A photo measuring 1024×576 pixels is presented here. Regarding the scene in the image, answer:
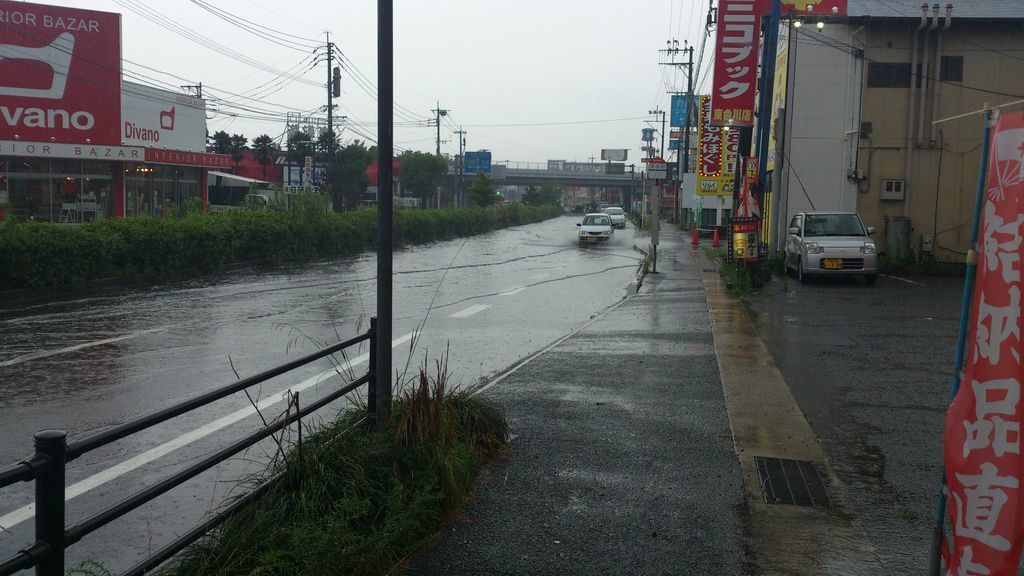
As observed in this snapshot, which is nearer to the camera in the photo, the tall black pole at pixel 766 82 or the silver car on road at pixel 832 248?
the tall black pole at pixel 766 82

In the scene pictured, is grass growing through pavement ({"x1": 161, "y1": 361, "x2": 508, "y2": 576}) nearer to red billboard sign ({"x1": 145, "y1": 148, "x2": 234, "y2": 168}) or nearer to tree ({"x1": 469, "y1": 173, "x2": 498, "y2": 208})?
red billboard sign ({"x1": 145, "y1": 148, "x2": 234, "y2": 168})

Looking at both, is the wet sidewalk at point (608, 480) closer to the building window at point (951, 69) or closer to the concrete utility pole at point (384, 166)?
the concrete utility pole at point (384, 166)

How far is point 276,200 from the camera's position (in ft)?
95.1

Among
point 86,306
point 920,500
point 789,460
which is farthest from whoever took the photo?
point 86,306

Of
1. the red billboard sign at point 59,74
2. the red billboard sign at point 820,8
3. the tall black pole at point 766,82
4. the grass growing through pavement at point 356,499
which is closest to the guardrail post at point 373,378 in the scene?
the grass growing through pavement at point 356,499

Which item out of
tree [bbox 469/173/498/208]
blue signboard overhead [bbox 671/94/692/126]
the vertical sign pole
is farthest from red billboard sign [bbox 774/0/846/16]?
tree [bbox 469/173/498/208]

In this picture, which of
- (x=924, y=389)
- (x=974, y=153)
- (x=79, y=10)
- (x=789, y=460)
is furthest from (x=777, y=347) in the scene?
(x=79, y=10)

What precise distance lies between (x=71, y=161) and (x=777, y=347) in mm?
36583

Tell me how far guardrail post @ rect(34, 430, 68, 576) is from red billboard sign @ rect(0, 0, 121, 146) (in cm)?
3858

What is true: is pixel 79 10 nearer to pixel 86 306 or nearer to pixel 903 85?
pixel 86 306

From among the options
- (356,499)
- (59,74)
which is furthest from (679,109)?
(356,499)

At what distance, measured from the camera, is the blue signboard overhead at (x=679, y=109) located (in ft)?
219

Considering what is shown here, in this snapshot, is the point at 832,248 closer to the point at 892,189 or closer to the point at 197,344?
the point at 892,189

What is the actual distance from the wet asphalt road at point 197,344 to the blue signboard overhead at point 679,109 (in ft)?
149
